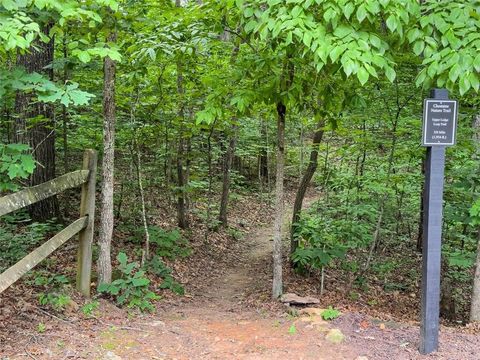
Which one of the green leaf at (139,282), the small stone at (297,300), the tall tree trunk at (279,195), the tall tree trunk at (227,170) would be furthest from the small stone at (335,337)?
the tall tree trunk at (227,170)

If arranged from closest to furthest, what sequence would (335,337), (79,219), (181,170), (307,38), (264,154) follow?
(307,38) → (335,337) → (79,219) → (181,170) → (264,154)

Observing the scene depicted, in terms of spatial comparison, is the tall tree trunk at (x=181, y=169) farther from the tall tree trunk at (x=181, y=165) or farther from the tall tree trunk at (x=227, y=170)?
the tall tree trunk at (x=227, y=170)

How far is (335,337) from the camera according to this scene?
4531 mm

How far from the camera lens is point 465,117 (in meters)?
7.40

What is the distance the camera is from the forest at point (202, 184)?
379 centimetres

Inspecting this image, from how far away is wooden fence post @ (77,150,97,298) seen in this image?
541cm

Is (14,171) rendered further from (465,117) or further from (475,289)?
(465,117)

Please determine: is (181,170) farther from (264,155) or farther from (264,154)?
(264,154)

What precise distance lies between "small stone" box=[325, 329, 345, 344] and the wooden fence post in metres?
3.00

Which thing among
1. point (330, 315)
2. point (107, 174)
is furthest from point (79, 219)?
point (330, 315)

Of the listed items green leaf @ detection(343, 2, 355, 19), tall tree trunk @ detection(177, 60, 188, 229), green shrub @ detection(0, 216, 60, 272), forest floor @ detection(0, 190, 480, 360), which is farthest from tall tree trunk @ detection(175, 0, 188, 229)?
green leaf @ detection(343, 2, 355, 19)

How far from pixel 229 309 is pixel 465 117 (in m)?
5.12

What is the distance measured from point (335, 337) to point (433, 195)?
1780 millimetres

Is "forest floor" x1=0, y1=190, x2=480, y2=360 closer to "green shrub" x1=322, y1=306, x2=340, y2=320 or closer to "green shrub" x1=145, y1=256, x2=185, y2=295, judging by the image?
"green shrub" x1=322, y1=306, x2=340, y2=320
